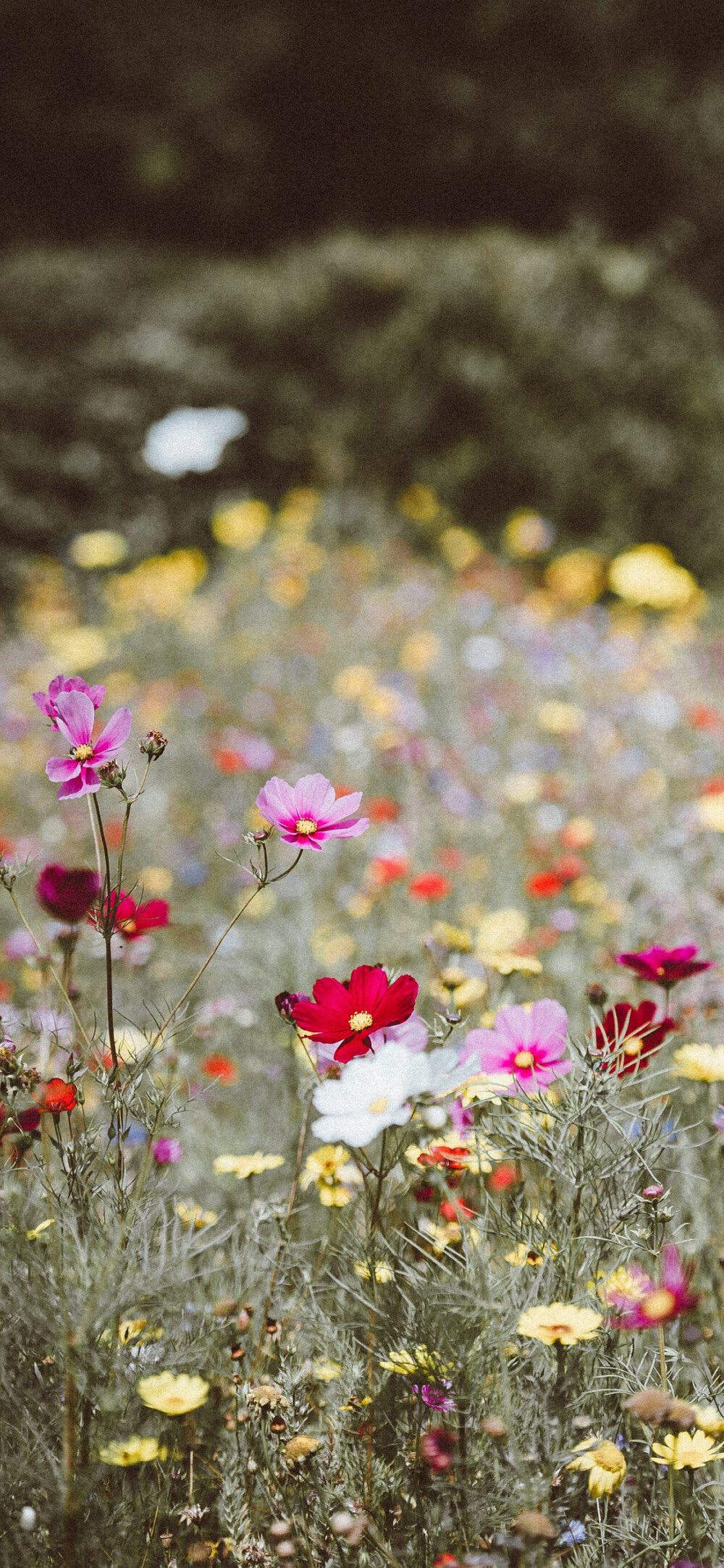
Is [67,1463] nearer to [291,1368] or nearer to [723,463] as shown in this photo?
[291,1368]

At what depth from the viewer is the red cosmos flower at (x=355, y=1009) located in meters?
0.71

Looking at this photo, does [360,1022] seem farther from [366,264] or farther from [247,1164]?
[366,264]

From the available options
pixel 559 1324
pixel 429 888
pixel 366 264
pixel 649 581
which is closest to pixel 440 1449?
pixel 559 1324

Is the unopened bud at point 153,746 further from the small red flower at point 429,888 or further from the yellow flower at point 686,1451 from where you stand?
the small red flower at point 429,888

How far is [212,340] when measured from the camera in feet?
15.8

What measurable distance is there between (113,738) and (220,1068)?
77 cm

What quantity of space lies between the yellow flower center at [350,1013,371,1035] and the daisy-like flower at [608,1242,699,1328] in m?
0.25

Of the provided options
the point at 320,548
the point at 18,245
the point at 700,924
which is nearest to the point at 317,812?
the point at 700,924

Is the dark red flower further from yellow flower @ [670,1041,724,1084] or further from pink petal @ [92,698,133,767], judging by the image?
yellow flower @ [670,1041,724,1084]

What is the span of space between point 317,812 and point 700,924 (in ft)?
3.42

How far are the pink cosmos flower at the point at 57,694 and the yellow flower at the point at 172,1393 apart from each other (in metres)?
0.46

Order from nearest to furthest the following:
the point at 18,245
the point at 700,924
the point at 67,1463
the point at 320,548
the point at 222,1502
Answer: the point at 67,1463 → the point at 222,1502 → the point at 700,924 → the point at 320,548 → the point at 18,245

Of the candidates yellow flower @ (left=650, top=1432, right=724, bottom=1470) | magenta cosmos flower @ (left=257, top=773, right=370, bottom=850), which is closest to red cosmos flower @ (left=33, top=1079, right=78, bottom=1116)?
magenta cosmos flower @ (left=257, top=773, right=370, bottom=850)

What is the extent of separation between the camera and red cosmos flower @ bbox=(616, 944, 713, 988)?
86 cm
